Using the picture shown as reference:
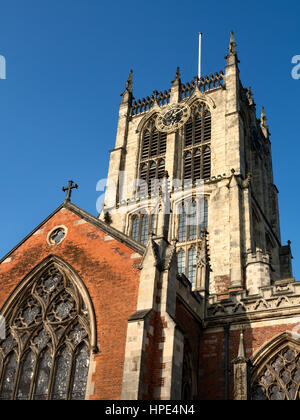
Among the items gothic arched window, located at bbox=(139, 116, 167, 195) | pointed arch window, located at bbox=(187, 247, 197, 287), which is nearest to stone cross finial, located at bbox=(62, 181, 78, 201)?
pointed arch window, located at bbox=(187, 247, 197, 287)

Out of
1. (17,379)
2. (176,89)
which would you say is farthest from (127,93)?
(17,379)

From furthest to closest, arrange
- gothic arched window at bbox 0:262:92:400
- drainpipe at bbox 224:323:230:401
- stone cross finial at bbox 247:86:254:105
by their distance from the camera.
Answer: stone cross finial at bbox 247:86:254:105, drainpipe at bbox 224:323:230:401, gothic arched window at bbox 0:262:92:400

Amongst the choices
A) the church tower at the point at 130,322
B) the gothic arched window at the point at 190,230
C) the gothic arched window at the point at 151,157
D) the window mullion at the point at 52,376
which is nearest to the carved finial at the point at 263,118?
the gothic arched window at the point at 151,157

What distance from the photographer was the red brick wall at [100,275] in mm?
16234

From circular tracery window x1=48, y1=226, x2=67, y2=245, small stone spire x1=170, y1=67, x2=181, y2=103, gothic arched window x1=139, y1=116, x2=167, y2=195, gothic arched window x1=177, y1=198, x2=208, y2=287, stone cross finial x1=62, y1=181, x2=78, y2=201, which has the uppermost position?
small stone spire x1=170, y1=67, x2=181, y2=103

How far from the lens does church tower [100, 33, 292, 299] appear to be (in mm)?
34156

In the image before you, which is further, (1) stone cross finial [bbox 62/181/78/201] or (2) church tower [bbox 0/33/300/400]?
(1) stone cross finial [bbox 62/181/78/201]

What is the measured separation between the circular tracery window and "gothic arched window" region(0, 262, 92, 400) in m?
1.13

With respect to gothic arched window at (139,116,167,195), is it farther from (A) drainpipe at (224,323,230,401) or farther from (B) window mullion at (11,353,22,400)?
(B) window mullion at (11,353,22,400)

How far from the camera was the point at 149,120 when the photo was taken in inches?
1833

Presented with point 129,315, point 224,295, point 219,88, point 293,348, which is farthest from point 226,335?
point 219,88

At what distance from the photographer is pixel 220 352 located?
19.8 metres

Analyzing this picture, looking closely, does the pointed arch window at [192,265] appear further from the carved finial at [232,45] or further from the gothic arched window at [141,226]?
the carved finial at [232,45]

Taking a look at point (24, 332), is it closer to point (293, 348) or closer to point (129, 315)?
point (129, 315)
